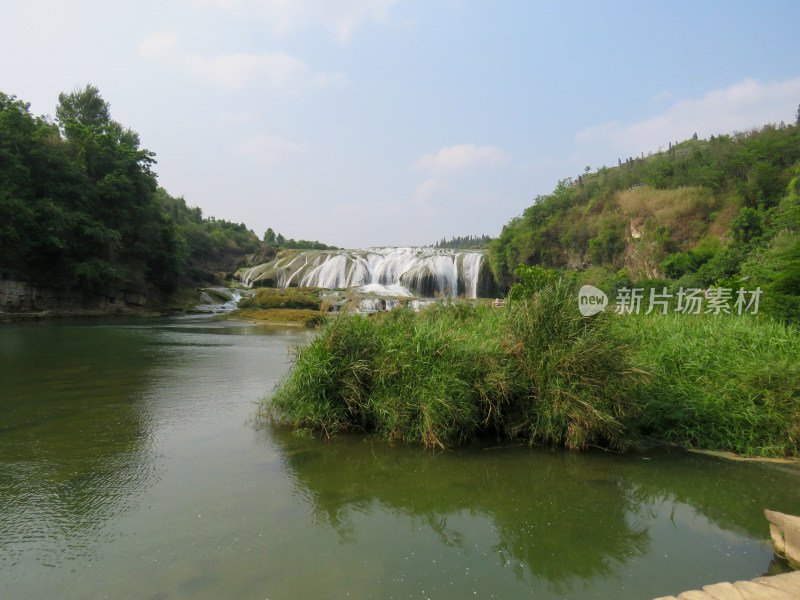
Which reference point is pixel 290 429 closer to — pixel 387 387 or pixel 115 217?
pixel 387 387

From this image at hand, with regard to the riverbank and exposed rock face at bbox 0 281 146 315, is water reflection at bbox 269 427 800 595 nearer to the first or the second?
the riverbank

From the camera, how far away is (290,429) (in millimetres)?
6316

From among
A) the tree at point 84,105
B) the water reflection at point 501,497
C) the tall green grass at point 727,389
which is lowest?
the water reflection at point 501,497

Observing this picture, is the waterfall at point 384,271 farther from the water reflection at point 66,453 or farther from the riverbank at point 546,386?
the riverbank at point 546,386

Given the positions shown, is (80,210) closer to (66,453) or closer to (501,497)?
(66,453)

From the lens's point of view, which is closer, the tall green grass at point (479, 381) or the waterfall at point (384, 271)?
the tall green grass at point (479, 381)

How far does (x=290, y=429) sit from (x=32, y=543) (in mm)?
3154

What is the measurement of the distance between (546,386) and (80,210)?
28.0m

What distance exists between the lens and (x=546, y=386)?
558 centimetres

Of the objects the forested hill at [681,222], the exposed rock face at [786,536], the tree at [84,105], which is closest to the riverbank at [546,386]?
the exposed rock face at [786,536]

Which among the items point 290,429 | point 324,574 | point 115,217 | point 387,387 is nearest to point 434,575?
point 324,574

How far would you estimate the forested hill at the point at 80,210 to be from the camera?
21906 mm

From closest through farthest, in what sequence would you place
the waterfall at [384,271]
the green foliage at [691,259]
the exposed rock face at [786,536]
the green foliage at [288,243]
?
the exposed rock face at [786,536] → the green foliage at [691,259] → the waterfall at [384,271] → the green foliage at [288,243]

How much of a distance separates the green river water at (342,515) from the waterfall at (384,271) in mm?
22537
